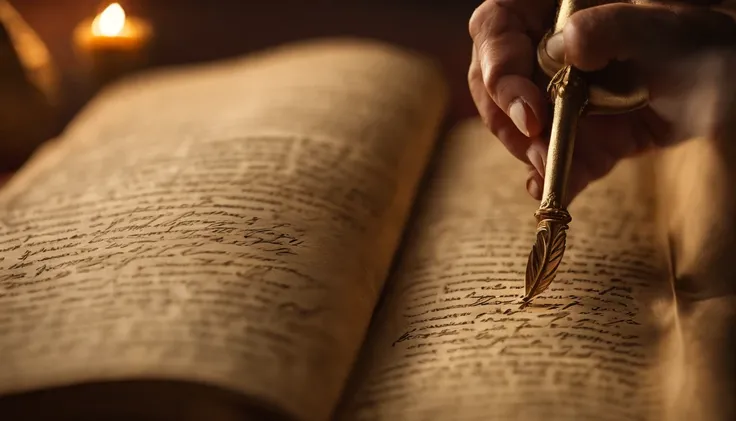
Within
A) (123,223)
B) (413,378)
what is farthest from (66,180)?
(413,378)

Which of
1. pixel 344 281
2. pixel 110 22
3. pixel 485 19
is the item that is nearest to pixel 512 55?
pixel 485 19

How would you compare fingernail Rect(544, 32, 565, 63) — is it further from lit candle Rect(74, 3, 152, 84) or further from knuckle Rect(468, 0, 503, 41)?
lit candle Rect(74, 3, 152, 84)

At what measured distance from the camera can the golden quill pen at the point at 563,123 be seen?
0.77 m

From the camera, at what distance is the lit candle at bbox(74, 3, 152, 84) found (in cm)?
161

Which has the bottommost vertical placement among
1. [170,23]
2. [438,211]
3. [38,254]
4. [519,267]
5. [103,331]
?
[103,331]

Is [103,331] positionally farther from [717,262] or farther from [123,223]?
[717,262]

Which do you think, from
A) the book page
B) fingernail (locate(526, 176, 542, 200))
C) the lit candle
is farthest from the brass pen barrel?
the lit candle

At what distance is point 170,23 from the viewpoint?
7.74 feet

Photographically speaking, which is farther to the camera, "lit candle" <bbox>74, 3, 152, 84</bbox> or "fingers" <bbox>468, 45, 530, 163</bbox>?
"lit candle" <bbox>74, 3, 152, 84</bbox>

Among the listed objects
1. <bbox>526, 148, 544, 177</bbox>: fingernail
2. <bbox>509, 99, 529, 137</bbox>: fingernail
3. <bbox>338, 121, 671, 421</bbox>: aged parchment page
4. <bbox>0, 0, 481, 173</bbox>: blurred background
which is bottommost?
<bbox>338, 121, 671, 421</bbox>: aged parchment page

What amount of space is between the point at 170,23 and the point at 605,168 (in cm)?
169

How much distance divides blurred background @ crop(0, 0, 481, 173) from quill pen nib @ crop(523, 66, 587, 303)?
1.09 meters

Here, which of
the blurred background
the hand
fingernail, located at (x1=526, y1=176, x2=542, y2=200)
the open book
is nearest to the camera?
the open book

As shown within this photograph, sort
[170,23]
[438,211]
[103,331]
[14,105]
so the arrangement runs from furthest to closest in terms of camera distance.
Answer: [170,23], [14,105], [438,211], [103,331]
